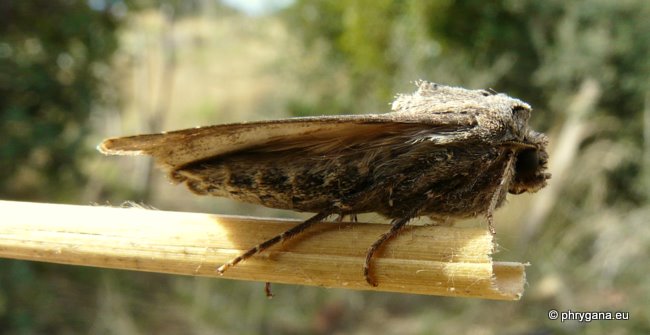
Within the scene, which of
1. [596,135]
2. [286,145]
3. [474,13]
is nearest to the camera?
[286,145]

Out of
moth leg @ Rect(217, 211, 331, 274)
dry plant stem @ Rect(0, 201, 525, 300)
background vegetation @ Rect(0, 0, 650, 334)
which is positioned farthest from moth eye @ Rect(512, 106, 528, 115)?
background vegetation @ Rect(0, 0, 650, 334)

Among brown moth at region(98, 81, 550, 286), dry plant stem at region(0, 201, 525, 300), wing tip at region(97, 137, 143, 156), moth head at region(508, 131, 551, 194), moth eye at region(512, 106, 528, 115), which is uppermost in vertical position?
moth eye at region(512, 106, 528, 115)

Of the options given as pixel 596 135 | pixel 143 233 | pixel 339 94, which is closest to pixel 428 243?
pixel 143 233

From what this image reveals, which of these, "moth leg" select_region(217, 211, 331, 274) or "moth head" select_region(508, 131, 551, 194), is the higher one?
"moth head" select_region(508, 131, 551, 194)

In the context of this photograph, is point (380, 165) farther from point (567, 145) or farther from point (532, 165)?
point (567, 145)

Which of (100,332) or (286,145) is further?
(100,332)

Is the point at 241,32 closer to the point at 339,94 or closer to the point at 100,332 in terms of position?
the point at 339,94

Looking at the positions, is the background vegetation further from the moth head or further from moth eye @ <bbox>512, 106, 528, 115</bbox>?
moth eye @ <bbox>512, 106, 528, 115</bbox>

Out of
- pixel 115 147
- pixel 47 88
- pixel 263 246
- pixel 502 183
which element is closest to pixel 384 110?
pixel 47 88
